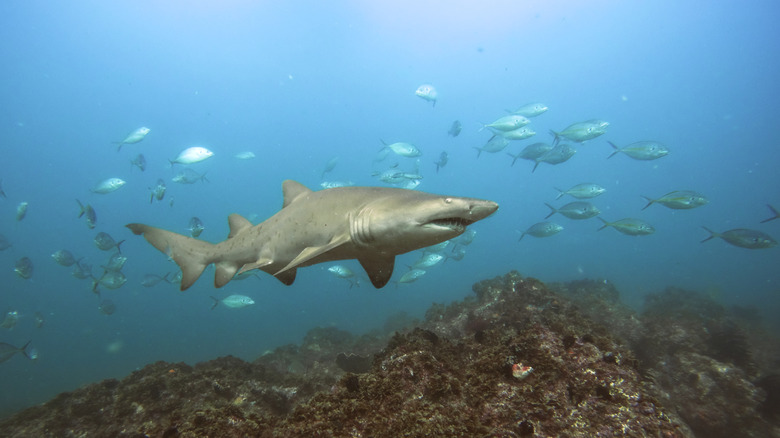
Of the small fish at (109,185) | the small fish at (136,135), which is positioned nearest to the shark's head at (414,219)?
the small fish at (109,185)

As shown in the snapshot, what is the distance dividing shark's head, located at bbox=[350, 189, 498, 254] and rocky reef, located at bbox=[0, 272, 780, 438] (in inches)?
39.3

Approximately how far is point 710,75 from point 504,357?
187m

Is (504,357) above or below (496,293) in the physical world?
above

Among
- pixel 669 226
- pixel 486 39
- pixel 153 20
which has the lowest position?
pixel 669 226

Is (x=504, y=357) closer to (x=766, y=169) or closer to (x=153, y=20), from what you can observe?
A: (x=153, y=20)

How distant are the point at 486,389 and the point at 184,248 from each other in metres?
4.60

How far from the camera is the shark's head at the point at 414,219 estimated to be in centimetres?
304

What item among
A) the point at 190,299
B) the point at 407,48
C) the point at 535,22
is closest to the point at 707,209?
the point at 535,22

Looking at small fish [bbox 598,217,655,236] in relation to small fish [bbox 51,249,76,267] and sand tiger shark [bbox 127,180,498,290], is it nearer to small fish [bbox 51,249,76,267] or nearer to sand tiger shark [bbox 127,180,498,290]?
sand tiger shark [bbox 127,180,498,290]

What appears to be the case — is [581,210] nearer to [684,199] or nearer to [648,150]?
[684,199]

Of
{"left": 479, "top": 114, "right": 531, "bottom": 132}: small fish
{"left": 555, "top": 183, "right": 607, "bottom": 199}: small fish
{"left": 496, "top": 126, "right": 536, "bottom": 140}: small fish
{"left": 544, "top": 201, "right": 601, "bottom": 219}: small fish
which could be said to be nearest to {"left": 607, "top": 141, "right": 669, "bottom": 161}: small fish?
{"left": 555, "top": 183, "right": 607, "bottom": 199}: small fish

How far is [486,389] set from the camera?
88.7 inches

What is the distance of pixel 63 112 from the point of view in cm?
10300

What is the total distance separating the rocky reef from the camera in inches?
77.2
